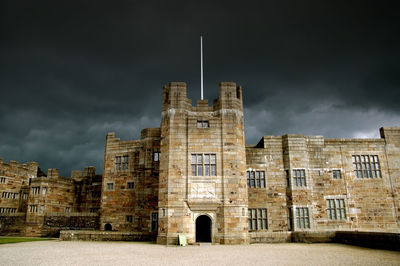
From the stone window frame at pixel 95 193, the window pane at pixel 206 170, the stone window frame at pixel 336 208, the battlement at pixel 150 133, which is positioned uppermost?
the battlement at pixel 150 133

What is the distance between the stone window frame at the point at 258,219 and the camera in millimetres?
25406

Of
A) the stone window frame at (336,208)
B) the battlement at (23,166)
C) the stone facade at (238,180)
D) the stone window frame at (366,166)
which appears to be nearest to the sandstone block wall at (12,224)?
the battlement at (23,166)

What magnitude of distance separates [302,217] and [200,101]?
13194 millimetres

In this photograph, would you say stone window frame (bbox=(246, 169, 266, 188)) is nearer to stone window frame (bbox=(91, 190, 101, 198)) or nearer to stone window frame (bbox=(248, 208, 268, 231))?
stone window frame (bbox=(248, 208, 268, 231))

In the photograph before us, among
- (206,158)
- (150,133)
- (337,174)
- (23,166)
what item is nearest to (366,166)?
(337,174)

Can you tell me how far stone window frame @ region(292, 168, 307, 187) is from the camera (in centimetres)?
2595

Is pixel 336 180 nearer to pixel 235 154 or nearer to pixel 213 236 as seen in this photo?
pixel 235 154

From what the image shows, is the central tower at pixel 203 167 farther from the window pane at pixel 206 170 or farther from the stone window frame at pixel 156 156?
the stone window frame at pixel 156 156

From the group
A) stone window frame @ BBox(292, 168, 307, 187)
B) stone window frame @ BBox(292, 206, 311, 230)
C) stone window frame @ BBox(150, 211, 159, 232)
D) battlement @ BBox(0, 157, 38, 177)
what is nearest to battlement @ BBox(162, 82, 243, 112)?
stone window frame @ BBox(292, 168, 307, 187)

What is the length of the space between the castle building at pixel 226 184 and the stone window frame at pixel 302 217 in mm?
83

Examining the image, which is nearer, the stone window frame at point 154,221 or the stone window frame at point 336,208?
the stone window frame at point 336,208

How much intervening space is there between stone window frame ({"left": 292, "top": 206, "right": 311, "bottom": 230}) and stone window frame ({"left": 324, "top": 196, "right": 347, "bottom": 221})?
6.78 feet

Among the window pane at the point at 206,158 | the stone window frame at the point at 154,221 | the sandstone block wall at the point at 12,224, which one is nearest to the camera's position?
the window pane at the point at 206,158

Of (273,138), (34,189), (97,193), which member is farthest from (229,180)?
(34,189)
